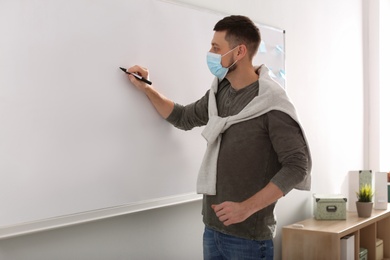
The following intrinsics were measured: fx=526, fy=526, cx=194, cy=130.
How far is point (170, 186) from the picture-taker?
2168 millimetres

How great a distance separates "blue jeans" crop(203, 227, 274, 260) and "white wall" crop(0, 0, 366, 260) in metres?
0.31

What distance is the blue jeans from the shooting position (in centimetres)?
186

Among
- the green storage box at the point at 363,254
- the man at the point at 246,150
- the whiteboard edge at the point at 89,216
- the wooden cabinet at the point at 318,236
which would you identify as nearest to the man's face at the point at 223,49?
the man at the point at 246,150

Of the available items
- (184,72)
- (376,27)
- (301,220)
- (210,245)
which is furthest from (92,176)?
(376,27)

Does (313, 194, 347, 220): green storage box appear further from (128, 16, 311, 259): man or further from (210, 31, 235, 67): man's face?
(210, 31, 235, 67): man's face

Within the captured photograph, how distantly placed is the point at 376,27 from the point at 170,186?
255 cm

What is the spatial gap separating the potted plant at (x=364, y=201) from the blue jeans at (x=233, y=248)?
1.40 meters

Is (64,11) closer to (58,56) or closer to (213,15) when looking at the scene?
(58,56)

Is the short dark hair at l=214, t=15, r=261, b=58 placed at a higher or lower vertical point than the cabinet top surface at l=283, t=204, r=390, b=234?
higher

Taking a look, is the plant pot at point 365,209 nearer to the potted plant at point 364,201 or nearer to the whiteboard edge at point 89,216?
the potted plant at point 364,201

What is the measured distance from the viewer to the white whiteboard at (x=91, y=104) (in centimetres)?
162

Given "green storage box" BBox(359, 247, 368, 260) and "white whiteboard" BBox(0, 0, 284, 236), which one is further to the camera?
"green storage box" BBox(359, 247, 368, 260)

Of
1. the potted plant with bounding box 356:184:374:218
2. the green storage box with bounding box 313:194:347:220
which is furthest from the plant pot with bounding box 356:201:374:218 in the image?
the green storage box with bounding box 313:194:347:220

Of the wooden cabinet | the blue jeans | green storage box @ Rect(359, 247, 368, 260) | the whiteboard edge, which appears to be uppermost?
the whiteboard edge
